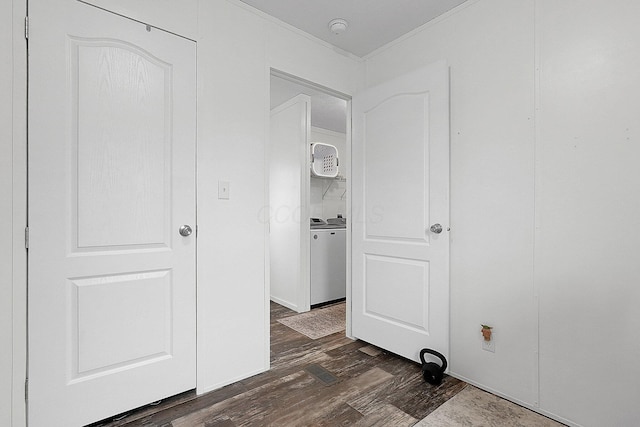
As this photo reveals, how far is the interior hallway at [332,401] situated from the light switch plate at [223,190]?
1.13 meters

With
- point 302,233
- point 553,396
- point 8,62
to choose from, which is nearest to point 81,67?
point 8,62

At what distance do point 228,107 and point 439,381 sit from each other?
209 centimetres

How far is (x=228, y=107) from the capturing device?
195 centimetres

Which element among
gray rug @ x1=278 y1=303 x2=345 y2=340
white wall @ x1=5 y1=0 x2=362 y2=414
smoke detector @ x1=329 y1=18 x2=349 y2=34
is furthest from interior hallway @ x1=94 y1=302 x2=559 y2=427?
smoke detector @ x1=329 y1=18 x2=349 y2=34

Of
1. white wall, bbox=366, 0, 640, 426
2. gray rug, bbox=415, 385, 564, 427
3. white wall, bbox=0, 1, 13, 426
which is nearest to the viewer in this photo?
white wall, bbox=0, 1, 13, 426

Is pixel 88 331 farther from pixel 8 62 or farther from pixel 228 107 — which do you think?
pixel 228 107

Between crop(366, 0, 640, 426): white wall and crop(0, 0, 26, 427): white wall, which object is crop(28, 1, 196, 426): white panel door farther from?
crop(366, 0, 640, 426): white wall

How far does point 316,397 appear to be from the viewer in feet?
5.99

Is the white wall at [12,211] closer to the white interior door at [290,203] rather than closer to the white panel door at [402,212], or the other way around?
the white panel door at [402,212]

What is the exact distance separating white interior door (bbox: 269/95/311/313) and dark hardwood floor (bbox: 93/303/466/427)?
4.02ft

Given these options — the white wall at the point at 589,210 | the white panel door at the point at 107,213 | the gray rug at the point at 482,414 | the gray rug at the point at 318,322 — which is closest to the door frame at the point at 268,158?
the gray rug at the point at 318,322

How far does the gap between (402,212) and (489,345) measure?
951 millimetres

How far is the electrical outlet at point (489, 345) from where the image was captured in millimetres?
1853

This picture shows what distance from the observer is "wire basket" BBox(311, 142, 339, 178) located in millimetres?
4443
